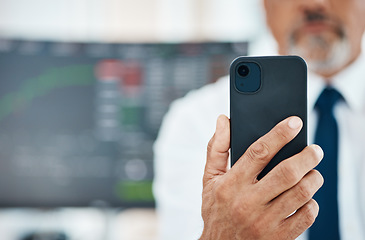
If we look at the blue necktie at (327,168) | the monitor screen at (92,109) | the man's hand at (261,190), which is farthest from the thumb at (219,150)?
the monitor screen at (92,109)

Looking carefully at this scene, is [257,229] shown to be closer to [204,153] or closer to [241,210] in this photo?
[241,210]

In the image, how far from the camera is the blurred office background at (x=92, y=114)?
0.86 m

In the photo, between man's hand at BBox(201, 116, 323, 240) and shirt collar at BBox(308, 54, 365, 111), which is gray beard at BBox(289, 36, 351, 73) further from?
man's hand at BBox(201, 116, 323, 240)

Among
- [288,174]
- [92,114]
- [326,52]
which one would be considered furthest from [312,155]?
[92,114]

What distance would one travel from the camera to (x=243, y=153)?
0.31m

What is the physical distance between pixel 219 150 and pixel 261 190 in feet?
0.15

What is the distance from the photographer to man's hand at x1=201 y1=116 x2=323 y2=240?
0.28 metres

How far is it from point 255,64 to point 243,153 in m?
0.07

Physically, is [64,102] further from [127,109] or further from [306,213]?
[306,213]

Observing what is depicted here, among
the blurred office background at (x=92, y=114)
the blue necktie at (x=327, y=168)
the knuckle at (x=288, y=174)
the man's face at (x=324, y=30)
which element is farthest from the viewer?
the blurred office background at (x=92, y=114)

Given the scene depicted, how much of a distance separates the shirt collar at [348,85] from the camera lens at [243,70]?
242mm

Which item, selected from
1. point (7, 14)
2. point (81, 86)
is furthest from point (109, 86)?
point (7, 14)

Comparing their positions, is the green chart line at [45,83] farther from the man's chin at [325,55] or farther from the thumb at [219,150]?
the thumb at [219,150]

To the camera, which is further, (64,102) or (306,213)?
(64,102)
